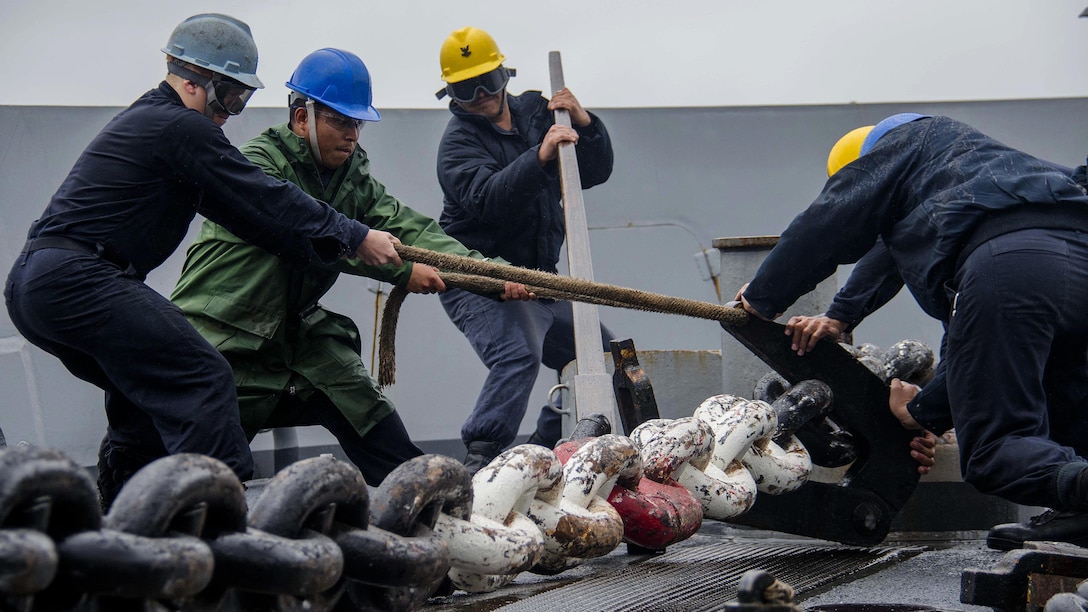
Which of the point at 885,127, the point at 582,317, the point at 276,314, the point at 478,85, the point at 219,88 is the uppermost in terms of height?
the point at 478,85

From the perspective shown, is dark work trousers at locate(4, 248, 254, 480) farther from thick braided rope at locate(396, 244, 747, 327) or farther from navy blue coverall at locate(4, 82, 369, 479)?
thick braided rope at locate(396, 244, 747, 327)

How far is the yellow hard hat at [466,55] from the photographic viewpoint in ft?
14.6

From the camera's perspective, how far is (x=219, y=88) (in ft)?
9.66

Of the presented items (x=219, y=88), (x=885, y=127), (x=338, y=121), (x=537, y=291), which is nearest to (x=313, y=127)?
(x=338, y=121)

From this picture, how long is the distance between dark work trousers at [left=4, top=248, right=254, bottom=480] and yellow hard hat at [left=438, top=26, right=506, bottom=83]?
201cm

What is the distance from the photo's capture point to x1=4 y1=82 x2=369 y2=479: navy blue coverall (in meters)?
2.65

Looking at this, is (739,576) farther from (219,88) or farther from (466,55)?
(466,55)

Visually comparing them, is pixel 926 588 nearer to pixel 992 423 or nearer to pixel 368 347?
pixel 992 423

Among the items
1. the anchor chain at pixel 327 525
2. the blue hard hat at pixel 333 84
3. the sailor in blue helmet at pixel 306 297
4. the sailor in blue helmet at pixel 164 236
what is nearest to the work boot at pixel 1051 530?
the anchor chain at pixel 327 525

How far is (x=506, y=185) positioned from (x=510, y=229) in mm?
249

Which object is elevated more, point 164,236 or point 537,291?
point 164,236

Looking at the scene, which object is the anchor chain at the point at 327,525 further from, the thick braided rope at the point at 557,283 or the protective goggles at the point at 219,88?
the protective goggles at the point at 219,88

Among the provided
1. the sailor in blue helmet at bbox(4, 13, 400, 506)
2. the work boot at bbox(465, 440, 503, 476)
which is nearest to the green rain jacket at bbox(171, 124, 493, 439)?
the sailor in blue helmet at bbox(4, 13, 400, 506)

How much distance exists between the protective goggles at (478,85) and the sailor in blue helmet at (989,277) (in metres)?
1.69
